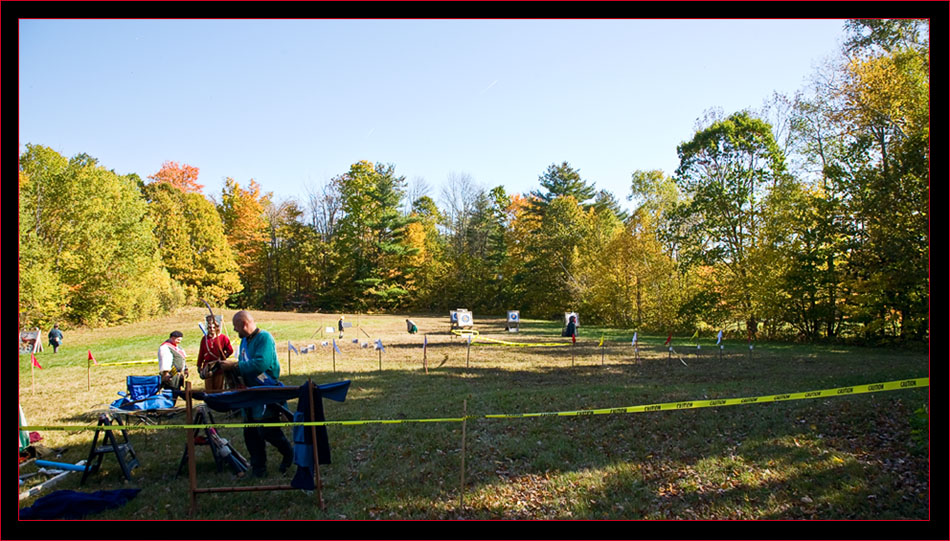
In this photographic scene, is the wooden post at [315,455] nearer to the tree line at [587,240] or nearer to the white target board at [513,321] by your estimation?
the tree line at [587,240]

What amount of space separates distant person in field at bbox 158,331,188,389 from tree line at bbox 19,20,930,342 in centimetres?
761

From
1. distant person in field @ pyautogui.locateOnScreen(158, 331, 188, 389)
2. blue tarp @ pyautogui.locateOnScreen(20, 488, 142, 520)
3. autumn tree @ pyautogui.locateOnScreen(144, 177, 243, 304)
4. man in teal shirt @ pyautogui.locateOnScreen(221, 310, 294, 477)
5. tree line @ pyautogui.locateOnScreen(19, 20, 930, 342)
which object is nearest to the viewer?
blue tarp @ pyautogui.locateOnScreen(20, 488, 142, 520)

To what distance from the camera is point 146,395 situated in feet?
28.8

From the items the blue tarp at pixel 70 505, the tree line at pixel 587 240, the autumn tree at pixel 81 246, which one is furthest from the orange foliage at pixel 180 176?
the blue tarp at pixel 70 505

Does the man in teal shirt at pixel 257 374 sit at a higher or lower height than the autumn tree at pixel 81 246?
lower

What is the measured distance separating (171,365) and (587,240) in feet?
118

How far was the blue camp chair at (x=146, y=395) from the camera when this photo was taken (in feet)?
27.3

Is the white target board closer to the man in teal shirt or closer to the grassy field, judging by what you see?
the grassy field

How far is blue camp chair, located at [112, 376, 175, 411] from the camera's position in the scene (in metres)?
8.32

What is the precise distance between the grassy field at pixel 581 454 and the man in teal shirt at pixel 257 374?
0.97 ft

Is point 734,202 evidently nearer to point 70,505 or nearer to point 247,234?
point 70,505

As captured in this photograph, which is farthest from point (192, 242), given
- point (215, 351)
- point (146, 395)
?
point (215, 351)

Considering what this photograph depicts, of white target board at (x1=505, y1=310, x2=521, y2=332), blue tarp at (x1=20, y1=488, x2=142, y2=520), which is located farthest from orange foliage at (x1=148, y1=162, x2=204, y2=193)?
blue tarp at (x1=20, y1=488, x2=142, y2=520)

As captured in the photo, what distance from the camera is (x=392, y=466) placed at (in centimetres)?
639
